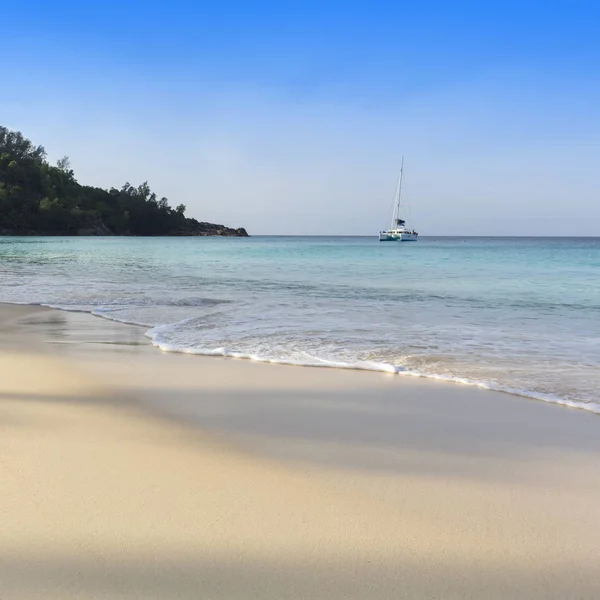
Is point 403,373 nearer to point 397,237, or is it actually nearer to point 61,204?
point 397,237

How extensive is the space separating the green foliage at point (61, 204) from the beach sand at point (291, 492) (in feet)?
338

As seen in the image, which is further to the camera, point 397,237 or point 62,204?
point 62,204

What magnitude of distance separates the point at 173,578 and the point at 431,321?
7.76 metres

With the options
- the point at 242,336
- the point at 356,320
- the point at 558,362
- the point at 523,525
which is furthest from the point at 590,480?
the point at 356,320

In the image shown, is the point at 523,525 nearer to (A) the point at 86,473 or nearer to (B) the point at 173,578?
(B) the point at 173,578

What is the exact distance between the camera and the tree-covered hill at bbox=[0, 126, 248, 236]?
98438 mm

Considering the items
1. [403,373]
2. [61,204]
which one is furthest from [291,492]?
[61,204]

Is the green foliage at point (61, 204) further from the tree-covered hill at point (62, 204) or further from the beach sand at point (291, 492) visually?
the beach sand at point (291, 492)

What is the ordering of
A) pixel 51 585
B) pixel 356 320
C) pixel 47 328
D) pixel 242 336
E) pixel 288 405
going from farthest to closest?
pixel 356 320 < pixel 47 328 < pixel 242 336 < pixel 288 405 < pixel 51 585

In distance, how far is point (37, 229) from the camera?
330 feet

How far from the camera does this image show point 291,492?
265 centimetres

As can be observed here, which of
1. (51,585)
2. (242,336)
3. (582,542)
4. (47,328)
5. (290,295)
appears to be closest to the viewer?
(51,585)

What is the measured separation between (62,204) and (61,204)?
70 centimetres

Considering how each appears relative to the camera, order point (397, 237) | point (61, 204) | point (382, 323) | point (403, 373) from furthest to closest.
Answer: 1. point (61, 204)
2. point (397, 237)
3. point (382, 323)
4. point (403, 373)
